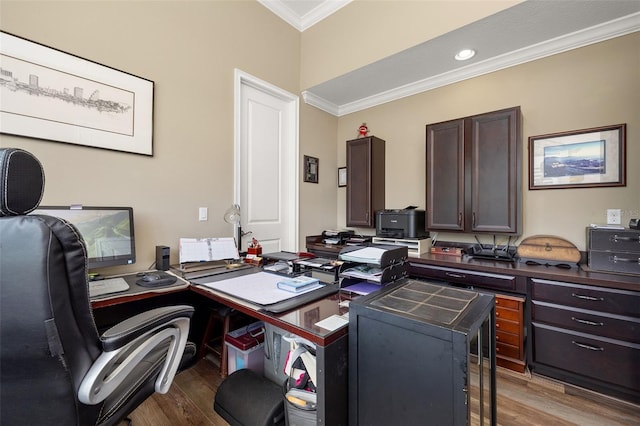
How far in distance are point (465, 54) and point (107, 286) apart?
3.39 metres

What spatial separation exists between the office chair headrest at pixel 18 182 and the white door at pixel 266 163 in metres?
1.83

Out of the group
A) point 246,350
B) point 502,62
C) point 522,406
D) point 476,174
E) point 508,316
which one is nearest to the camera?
point 522,406

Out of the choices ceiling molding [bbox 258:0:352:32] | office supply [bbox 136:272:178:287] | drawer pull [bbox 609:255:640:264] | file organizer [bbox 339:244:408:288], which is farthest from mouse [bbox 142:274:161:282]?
drawer pull [bbox 609:255:640:264]

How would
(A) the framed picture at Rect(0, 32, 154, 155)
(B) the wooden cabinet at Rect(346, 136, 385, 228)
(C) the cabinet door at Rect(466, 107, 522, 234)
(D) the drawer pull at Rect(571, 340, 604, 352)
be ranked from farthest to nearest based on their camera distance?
(B) the wooden cabinet at Rect(346, 136, 385, 228) < (C) the cabinet door at Rect(466, 107, 522, 234) < (D) the drawer pull at Rect(571, 340, 604, 352) < (A) the framed picture at Rect(0, 32, 154, 155)

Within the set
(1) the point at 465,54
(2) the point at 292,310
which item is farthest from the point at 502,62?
(2) the point at 292,310

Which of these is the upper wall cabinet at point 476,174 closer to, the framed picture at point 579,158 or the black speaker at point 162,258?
the framed picture at point 579,158

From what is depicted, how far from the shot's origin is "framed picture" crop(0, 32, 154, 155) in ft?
5.10

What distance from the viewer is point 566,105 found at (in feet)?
7.35

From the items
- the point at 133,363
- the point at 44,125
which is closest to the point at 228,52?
the point at 44,125

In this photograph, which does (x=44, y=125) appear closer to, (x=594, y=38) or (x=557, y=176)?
(x=557, y=176)

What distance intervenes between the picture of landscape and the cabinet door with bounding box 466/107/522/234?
1.16 feet

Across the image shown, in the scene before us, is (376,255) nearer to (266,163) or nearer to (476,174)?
(476,174)

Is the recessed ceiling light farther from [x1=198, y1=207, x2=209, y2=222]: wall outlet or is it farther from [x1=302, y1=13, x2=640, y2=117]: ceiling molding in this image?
[x1=198, y1=207, x2=209, y2=222]: wall outlet

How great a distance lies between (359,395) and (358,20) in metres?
3.25
